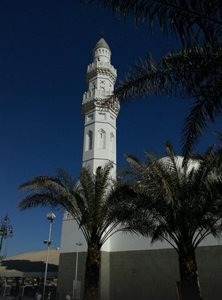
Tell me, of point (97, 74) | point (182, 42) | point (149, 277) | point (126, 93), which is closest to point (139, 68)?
point (126, 93)

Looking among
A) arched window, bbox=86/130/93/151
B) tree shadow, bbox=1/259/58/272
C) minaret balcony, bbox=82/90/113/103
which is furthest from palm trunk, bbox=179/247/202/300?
tree shadow, bbox=1/259/58/272

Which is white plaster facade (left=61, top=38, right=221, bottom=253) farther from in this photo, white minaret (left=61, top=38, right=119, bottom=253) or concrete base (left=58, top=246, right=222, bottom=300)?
concrete base (left=58, top=246, right=222, bottom=300)

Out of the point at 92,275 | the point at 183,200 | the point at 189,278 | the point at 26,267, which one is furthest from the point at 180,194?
the point at 26,267

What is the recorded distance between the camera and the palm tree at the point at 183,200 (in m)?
11.8

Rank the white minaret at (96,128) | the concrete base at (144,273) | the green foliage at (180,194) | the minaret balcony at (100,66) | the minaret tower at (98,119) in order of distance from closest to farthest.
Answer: the green foliage at (180,194)
the concrete base at (144,273)
the white minaret at (96,128)
the minaret tower at (98,119)
the minaret balcony at (100,66)

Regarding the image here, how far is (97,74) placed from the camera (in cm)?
3145

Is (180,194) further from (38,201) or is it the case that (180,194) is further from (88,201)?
(38,201)

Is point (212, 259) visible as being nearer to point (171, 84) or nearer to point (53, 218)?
point (53, 218)

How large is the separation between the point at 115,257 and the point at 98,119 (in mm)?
11615

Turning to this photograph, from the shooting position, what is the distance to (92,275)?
1378 cm

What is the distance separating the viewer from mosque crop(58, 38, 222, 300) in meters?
22.1

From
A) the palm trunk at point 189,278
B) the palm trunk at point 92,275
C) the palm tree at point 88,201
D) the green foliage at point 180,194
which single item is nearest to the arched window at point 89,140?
the palm tree at point 88,201

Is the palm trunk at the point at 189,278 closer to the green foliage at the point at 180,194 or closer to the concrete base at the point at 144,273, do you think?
the green foliage at the point at 180,194

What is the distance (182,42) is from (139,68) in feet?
5.33
